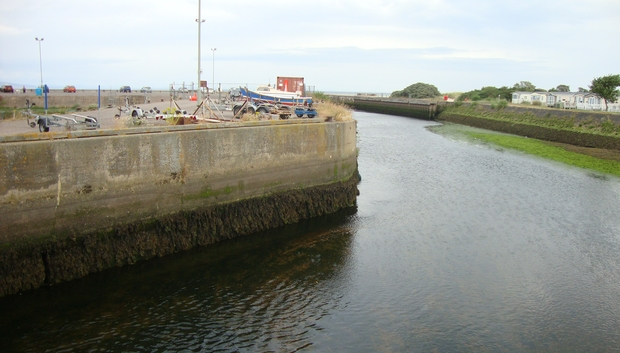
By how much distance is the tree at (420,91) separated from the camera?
321ft

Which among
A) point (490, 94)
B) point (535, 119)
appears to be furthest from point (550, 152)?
point (490, 94)

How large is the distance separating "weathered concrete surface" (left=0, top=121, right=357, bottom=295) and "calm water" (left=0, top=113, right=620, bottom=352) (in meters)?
0.71

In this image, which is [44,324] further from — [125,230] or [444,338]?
[444,338]

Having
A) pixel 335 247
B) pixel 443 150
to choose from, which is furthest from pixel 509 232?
pixel 443 150

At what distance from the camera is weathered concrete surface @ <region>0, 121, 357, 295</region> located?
11.5 meters

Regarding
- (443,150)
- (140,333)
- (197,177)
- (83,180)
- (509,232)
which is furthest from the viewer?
(443,150)

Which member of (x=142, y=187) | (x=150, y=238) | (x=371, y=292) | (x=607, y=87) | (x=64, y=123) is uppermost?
(x=607, y=87)

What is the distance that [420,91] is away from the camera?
99625mm

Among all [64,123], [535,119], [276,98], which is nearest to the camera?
[64,123]

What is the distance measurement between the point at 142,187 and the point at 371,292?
676cm

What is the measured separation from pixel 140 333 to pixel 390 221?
1044 cm

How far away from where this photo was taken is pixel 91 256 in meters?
12.5

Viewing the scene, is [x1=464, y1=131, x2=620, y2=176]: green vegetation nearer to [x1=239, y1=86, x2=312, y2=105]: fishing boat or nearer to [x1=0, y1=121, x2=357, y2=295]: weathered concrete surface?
[x1=239, y1=86, x2=312, y2=105]: fishing boat

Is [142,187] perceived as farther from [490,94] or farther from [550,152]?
[490,94]
